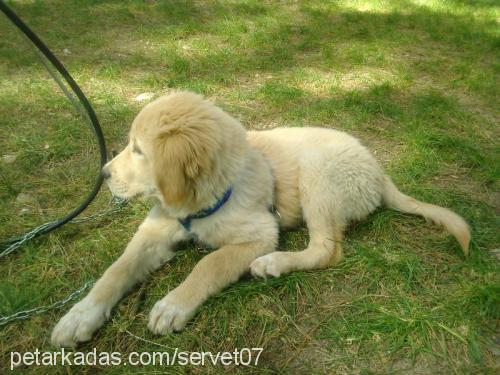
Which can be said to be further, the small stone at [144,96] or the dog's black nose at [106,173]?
the small stone at [144,96]

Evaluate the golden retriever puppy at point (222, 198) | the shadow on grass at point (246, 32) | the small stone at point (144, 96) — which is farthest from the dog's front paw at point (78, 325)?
the shadow on grass at point (246, 32)

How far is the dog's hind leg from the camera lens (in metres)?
2.05

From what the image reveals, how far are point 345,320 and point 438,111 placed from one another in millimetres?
2640

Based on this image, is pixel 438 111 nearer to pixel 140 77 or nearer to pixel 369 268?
pixel 369 268

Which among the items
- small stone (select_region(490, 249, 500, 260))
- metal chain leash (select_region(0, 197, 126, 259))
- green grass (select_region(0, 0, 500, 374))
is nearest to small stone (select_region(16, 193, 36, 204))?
green grass (select_region(0, 0, 500, 374))

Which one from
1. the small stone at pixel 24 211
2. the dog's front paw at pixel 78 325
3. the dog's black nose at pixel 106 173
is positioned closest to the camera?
the dog's front paw at pixel 78 325

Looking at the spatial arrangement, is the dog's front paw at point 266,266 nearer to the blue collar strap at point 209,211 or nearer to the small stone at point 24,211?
the blue collar strap at point 209,211

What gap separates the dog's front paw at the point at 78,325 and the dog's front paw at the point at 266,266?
29.6 inches

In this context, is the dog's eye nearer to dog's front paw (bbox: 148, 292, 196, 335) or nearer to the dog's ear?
the dog's ear

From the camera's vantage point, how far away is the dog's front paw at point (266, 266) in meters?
2.04

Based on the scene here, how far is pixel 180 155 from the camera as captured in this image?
1836 millimetres

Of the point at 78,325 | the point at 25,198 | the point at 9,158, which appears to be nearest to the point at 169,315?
the point at 78,325

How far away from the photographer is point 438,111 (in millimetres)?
3754

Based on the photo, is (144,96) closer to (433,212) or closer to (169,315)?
(169,315)
